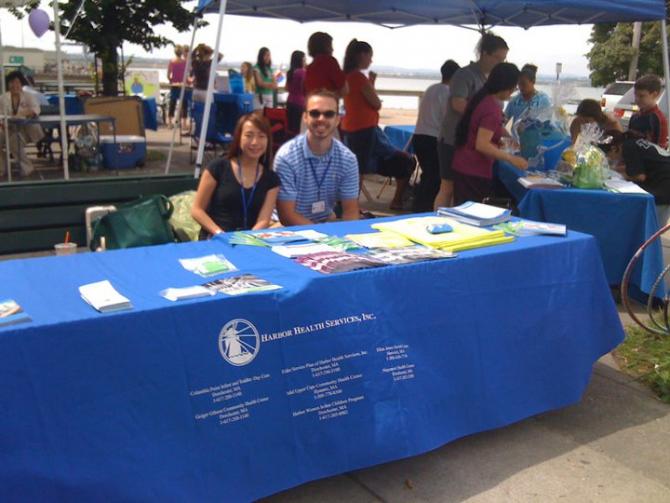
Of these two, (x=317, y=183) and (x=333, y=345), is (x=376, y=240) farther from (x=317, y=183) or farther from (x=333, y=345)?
(x=317, y=183)

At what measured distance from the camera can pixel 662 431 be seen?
3.47m

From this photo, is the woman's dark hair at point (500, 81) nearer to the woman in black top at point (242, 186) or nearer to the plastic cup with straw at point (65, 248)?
the woman in black top at point (242, 186)

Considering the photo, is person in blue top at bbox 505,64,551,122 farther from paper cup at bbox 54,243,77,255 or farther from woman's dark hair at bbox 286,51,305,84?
paper cup at bbox 54,243,77,255

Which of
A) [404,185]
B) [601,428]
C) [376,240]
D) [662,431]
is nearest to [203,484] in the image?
[376,240]

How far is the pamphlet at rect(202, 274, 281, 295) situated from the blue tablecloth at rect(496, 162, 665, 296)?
3139mm

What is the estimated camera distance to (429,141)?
7465mm

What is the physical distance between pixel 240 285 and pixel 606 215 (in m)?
3.51

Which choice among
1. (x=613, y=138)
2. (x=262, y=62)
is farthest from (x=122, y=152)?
(x=613, y=138)

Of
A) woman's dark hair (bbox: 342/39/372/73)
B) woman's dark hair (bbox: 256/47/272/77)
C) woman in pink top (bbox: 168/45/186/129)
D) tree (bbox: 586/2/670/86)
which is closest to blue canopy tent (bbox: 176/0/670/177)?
woman's dark hair (bbox: 342/39/372/73)

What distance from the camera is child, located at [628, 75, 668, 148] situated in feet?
21.1

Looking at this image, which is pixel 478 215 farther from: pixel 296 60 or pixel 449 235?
pixel 296 60

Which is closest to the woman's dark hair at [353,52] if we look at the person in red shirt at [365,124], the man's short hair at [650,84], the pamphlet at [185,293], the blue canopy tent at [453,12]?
the person in red shirt at [365,124]

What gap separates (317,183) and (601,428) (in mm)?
2028

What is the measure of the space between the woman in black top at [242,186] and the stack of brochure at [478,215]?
984 millimetres
